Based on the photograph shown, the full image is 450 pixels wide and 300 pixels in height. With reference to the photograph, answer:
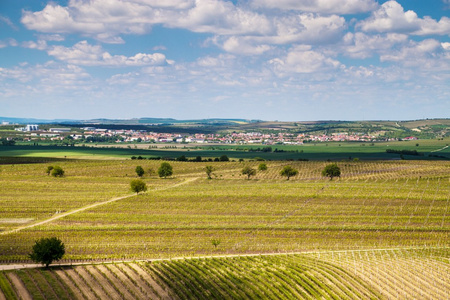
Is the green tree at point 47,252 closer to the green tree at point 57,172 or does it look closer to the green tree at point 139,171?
the green tree at point 139,171

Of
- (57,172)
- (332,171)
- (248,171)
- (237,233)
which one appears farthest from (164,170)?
(237,233)

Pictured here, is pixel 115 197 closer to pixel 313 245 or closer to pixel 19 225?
pixel 19 225

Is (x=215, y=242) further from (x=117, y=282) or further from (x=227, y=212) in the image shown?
(x=227, y=212)

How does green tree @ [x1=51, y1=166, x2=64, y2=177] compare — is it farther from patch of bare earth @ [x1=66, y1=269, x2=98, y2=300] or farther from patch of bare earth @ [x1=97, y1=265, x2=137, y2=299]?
patch of bare earth @ [x1=66, y1=269, x2=98, y2=300]

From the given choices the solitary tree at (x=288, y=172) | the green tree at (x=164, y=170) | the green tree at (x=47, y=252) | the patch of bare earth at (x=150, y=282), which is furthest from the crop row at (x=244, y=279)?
the green tree at (x=164, y=170)

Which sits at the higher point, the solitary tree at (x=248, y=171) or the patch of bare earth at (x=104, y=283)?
the solitary tree at (x=248, y=171)
